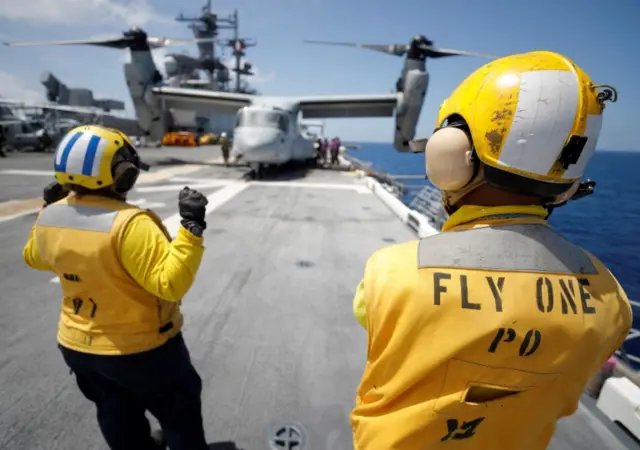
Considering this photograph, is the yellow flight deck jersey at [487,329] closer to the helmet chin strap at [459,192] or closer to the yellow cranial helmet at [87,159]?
the helmet chin strap at [459,192]

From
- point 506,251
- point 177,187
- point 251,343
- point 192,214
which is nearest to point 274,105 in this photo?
point 177,187

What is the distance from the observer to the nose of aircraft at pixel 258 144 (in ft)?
41.5

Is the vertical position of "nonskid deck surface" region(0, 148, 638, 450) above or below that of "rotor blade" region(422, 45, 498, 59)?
below

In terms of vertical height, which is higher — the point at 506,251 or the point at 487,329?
the point at 506,251

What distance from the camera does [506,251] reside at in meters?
0.93

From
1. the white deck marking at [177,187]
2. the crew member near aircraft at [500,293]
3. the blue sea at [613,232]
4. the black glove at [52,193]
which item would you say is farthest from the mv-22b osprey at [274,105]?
the crew member near aircraft at [500,293]

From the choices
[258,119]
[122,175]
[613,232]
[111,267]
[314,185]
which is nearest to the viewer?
[111,267]

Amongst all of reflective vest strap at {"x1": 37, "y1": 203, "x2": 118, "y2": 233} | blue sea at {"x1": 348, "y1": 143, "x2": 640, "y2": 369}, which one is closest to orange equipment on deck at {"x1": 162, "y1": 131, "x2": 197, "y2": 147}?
blue sea at {"x1": 348, "y1": 143, "x2": 640, "y2": 369}

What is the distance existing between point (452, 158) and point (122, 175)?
1.54 meters

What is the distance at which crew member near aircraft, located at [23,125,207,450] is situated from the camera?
152cm

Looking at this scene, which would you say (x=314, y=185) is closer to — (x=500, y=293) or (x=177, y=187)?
(x=177, y=187)

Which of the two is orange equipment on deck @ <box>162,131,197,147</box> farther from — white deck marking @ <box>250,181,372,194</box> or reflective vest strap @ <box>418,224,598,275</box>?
reflective vest strap @ <box>418,224,598,275</box>

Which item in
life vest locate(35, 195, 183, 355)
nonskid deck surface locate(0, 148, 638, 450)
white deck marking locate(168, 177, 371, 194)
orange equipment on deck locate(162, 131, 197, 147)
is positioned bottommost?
orange equipment on deck locate(162, 131, 197, 147)

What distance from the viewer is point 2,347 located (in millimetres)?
2908
